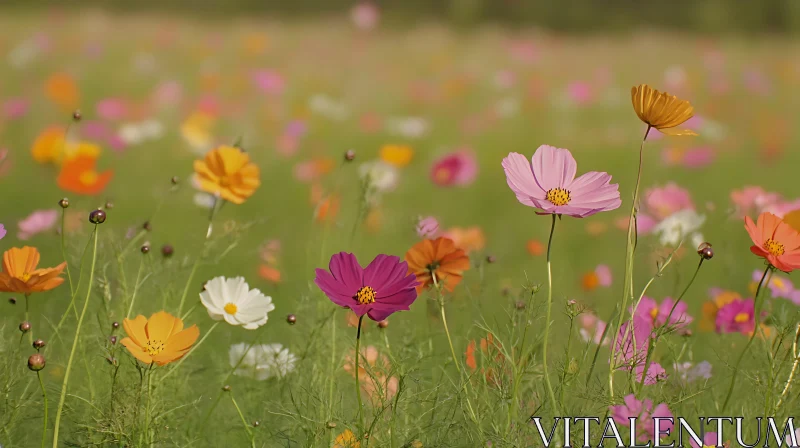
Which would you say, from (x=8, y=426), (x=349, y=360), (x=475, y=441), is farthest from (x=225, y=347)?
(x=475, y=441)

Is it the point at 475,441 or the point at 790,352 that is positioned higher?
the point at 790,352

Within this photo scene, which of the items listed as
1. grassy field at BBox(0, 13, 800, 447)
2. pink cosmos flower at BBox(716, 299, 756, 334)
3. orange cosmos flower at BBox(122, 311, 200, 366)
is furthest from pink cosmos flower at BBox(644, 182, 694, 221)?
orange cosmos flower at BBox(122, 311, 200, 366)

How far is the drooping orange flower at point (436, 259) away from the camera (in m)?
0.75

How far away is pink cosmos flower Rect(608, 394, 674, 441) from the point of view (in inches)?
26.4

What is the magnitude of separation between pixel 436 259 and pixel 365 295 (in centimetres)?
13

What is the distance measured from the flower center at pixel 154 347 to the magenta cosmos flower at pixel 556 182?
0.34 meters

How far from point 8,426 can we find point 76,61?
2.96 m

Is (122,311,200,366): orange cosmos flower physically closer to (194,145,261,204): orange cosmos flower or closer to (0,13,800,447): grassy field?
(0,13,800,447): grassy field

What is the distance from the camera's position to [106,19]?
4.07 meters

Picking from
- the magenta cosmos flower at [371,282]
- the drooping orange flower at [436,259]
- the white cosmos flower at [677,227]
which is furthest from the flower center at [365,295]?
the white cosmos flower at [677,227]

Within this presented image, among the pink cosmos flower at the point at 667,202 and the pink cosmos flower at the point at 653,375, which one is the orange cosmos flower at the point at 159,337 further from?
the pink cosmos flower at the point at 667,202

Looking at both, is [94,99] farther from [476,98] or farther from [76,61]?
[476,98]

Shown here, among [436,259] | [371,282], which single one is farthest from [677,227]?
[371,282]

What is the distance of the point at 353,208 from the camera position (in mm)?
1963
